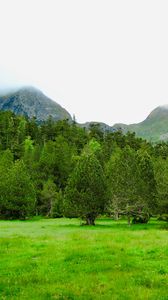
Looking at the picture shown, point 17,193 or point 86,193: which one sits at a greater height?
point 86,193

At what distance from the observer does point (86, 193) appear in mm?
69250

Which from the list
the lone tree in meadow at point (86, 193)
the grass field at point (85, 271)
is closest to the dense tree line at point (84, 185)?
the lone tree in meadow at point (86, 193)

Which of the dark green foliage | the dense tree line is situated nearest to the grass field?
the dense tree line

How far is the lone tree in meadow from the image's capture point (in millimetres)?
68938

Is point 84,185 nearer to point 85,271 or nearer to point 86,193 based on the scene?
point 86,193

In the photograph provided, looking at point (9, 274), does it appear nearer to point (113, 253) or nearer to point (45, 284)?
point (45, 284)

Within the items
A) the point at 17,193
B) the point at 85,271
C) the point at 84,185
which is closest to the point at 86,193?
the point at 84,185

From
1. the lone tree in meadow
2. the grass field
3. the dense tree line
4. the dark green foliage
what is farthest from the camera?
the dark green foliage

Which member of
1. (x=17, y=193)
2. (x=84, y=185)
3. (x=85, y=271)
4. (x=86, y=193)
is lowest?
(x=85, y=271)

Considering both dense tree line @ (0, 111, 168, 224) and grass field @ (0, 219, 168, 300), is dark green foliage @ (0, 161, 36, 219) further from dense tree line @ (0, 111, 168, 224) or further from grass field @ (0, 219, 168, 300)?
grass field @ (0, 219, 168, 300)

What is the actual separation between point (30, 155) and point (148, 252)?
112101 millimetres

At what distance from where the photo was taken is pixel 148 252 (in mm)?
25828

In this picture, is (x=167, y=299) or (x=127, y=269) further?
(x=127, y=269)

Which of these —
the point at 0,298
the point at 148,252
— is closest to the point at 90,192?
the point at 148,252
